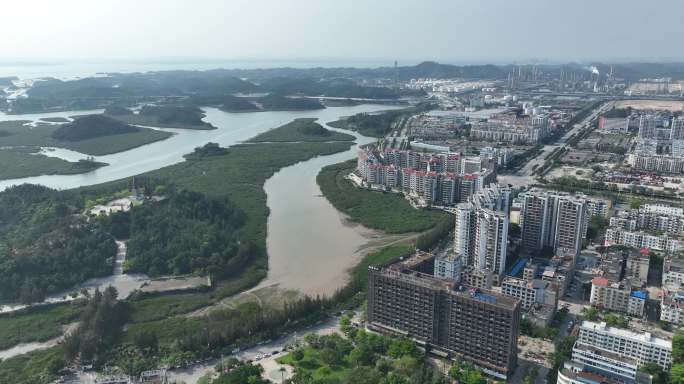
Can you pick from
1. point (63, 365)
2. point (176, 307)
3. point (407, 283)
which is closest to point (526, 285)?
point (407, 283)

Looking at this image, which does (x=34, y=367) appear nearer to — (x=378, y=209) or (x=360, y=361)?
(x=360, y=361)

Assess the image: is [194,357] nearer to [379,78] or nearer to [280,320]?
[280,320]

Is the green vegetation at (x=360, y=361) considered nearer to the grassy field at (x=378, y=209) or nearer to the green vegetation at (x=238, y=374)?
the green vegetation at (x=238, y=374)

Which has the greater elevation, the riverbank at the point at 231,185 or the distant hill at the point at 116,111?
the distant hill at the point at 116,111

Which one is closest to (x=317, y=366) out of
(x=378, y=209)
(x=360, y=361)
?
(x=360, y=361)

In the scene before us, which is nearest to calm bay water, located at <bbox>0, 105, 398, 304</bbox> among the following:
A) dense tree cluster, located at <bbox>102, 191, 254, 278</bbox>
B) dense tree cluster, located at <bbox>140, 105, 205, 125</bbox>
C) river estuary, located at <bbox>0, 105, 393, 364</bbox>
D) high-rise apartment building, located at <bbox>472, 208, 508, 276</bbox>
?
river estuary, located at <bbox>0, 105, 393, 364</bbox>

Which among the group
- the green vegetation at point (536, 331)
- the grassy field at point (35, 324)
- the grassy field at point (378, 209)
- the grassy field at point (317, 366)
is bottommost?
the grassy field at point (35, 324)

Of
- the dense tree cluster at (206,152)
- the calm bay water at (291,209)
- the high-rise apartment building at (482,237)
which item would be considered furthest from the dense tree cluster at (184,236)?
the dense tree cluster at (206,152)

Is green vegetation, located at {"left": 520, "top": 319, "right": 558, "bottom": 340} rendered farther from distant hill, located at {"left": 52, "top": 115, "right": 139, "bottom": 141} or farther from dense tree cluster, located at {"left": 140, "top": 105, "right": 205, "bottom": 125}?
dense tree cluster, located at {"left": 140, "top": 105, "right": 205, "bottom": 125}
